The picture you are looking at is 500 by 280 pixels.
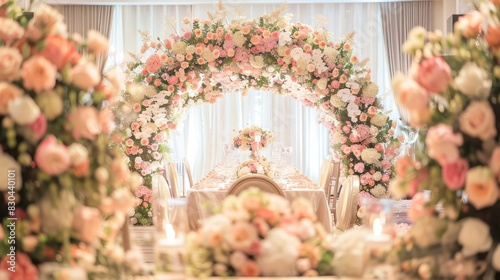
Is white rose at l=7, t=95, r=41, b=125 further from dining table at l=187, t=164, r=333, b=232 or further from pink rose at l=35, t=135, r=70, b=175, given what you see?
dining table at l=187, t=164, r=333, b=232

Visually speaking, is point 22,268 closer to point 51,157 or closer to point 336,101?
point 51,157

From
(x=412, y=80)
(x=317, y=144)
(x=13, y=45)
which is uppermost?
(x=13, y=45)

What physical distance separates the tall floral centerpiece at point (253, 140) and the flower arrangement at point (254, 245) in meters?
5.89

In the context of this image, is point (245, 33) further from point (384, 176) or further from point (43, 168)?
point (43, 168)

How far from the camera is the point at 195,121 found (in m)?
12.9

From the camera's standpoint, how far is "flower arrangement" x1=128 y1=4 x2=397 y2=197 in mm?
7941

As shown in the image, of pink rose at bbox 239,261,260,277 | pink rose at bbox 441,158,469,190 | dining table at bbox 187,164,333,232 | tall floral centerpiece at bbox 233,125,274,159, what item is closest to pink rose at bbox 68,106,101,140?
pink rose at bbox 239,261,260,277

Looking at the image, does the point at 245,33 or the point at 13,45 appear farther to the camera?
the point at 245,33

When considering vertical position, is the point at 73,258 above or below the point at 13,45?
below

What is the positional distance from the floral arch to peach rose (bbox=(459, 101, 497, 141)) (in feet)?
20.0

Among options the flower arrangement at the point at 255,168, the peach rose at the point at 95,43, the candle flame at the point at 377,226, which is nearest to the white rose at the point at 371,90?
the flower arrangement at the point at 255,168

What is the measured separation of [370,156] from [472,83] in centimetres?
614

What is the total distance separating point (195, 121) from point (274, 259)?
36.0 ft

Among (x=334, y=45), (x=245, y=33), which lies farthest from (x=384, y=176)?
(x=245, y=33)
